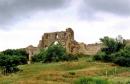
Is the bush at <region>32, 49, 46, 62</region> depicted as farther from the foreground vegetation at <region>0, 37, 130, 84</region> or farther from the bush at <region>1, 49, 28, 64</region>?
the bush at <region>1, 49, 28, 64</region>

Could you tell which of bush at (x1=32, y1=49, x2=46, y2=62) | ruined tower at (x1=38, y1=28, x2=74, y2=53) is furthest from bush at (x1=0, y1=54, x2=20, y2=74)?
ruined tower at (x1=38, y1=28, x2=74, y2=53)

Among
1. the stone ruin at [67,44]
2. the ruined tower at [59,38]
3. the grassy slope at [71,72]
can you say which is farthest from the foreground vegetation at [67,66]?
the ruined tower at [59,38]

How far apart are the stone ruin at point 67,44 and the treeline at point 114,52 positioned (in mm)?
11988

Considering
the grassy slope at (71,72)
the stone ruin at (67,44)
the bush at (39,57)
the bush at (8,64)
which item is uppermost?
the stone ruin at (67,44)

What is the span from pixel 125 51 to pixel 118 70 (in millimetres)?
11398

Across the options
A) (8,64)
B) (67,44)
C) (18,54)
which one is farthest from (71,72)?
(67,44)

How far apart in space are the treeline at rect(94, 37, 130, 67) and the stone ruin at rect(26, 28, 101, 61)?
12.0m

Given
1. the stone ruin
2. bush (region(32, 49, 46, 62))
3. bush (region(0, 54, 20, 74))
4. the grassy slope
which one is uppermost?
the stone ruin

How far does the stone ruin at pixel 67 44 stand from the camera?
330 feet

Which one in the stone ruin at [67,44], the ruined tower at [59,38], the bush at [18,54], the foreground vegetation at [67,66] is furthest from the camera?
the ruined tower at [59,38]

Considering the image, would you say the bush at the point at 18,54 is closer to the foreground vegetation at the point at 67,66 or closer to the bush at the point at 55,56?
the foreground vegetation at the point at 67,66

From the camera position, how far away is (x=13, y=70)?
227ft

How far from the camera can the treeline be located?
2778 inches

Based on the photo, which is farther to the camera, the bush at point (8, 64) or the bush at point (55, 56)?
the bush at point (55, 56)
